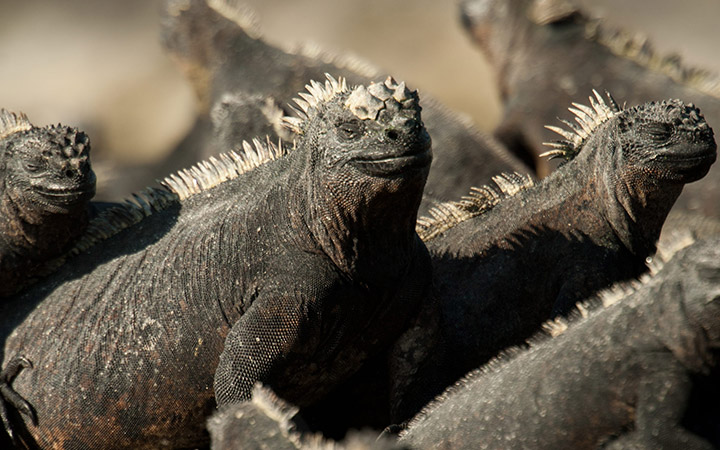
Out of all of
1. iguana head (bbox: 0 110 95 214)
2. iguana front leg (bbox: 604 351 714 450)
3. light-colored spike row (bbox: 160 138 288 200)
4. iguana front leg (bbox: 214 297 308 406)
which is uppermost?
iguana head (bbox: 0 110 95 214)

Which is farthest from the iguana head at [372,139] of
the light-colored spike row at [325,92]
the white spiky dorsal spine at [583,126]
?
the white spiky dorsal spine at [583,126]

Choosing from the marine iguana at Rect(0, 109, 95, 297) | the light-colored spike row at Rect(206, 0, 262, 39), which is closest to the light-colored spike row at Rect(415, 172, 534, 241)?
the marine iguana at Rect(0, 109, 95, 297)

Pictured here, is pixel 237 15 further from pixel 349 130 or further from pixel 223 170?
pixel 349 130

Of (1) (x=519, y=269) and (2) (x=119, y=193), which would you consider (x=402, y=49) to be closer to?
(2) (x=119, y=193)

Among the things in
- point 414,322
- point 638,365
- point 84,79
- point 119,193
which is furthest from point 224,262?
point 84,79

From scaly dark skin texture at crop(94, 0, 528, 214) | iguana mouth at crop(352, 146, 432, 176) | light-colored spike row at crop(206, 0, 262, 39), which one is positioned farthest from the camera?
light-colored spike row at crop(206, 0, 262, 39)

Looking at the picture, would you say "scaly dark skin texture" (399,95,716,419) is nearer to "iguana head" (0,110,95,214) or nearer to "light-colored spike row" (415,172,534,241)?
"light-colored spike row" (415,172,534,241)

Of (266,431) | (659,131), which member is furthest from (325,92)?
(266,431)
